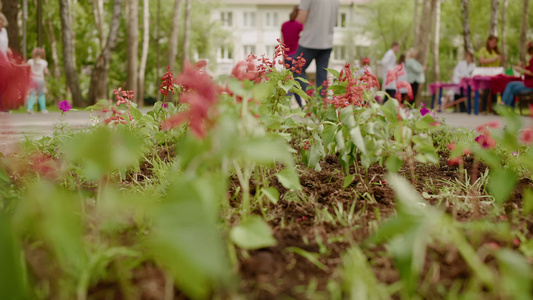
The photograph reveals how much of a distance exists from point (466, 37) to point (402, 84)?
21359 mm

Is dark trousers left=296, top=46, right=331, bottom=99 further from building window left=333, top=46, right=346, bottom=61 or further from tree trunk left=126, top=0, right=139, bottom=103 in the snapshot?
building window left=333, top=46, right=346, bottom=61

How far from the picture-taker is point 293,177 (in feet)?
6.22

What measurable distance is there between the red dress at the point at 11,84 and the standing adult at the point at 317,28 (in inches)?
230

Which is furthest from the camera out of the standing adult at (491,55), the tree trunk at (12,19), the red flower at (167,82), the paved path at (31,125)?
the tree trunk at (12,19)

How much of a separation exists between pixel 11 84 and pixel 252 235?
834mm

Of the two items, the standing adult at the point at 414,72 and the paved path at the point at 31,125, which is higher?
the standing adult at the point at 414,72

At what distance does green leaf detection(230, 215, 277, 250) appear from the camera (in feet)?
4.30

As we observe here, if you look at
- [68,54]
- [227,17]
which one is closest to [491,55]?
[68,54]

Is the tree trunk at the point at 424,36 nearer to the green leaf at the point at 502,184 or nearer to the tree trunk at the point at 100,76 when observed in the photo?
the tree trunk at the point at 100,76

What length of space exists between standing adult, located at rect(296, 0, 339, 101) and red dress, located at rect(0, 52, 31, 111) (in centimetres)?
585

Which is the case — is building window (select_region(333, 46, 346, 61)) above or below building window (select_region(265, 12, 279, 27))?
below

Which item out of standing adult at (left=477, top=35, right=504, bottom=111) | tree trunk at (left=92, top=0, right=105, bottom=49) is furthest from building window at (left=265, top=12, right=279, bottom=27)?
standing adult at (left=477, top=35, right=504, bottom=111)

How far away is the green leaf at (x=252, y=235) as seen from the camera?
4.30 ft

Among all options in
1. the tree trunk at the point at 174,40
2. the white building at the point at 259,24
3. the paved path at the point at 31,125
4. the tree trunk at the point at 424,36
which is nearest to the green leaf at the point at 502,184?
the paved path at the point at 31,125
